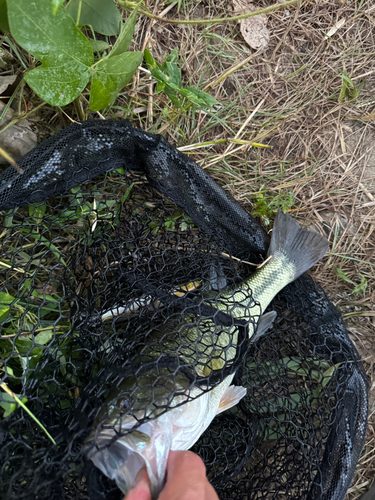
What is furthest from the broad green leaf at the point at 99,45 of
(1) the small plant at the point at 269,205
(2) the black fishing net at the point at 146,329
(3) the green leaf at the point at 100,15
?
(1) the small plant at the point at 269,205

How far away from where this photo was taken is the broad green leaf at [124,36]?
1714 millimetres

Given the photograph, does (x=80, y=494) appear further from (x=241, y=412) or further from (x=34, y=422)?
(x=241, y=412)

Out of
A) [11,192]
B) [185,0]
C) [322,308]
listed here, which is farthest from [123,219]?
[185,0]

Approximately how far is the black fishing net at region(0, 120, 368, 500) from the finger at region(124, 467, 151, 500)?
0.21m

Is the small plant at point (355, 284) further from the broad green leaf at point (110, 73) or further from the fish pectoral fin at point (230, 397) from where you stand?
the broad green leaf at point (110, 73)

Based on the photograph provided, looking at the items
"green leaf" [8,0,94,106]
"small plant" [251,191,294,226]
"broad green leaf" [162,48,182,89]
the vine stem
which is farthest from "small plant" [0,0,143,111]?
"small plant" [251,191,294,226]

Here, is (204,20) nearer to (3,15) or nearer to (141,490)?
(3,15)

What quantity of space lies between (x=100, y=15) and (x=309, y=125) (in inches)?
63.2

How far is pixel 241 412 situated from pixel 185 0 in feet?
9.21

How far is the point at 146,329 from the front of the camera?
1.85 meters

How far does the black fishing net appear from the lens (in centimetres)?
153

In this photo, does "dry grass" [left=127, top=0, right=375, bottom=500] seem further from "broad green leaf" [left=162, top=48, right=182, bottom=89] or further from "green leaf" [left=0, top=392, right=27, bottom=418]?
"green leaf" [left=0, top=392, right=27, bottom=418]

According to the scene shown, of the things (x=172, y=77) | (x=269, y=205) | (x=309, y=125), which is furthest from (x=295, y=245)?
(x=172, y=77)

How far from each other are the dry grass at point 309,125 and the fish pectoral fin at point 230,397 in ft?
3.70
